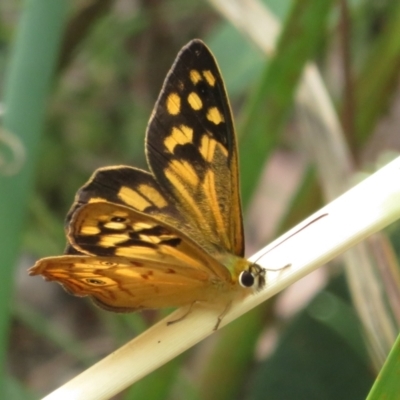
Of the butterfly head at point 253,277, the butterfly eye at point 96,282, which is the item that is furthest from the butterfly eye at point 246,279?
the butterfly eye at point 96,282

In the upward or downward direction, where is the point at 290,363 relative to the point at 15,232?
downward

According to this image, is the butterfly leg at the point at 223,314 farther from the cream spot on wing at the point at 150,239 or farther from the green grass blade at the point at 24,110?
the green grass blade at the point at 24,110

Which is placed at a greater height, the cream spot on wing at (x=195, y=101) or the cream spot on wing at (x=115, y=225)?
the cream spot on wing at (x=195, y=101)

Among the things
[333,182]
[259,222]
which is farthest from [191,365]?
[333,182]

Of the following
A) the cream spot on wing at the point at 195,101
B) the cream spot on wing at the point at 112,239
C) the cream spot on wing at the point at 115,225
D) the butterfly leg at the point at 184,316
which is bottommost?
the butterfly leg at the point at 184,316

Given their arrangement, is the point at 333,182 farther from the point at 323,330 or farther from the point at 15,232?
the point at 15,232

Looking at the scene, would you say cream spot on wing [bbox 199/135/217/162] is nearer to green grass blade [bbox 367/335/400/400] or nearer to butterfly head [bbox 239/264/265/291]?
butterfly head [bbox 239/264/265/291]

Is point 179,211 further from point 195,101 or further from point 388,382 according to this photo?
point 388,382
